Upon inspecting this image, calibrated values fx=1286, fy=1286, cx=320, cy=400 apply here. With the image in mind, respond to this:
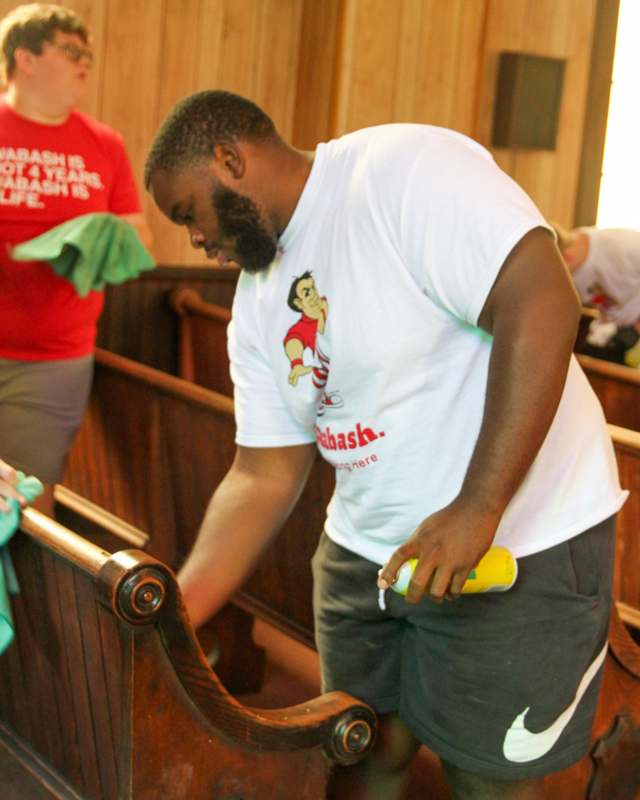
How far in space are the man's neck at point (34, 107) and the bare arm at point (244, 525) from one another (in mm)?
1873

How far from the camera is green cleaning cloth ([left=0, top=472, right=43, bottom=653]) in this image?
198 cm

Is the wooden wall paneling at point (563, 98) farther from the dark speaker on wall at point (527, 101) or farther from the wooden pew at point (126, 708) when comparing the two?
the wooden pew at point (126, 708)

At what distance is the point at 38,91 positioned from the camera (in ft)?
12.1

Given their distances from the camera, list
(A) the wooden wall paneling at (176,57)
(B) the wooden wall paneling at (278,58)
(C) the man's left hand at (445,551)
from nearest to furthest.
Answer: (C) the man's left hand at (445,551) → (A) the wooden wall paneling at (176,57) → (B) the wooden wall paneling at (278,58)

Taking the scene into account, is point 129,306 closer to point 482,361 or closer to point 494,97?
point 494,97

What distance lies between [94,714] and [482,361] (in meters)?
0.78

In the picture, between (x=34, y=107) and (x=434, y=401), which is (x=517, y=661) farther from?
(x=34, y=107)

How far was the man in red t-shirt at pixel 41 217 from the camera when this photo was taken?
3668 millimetres

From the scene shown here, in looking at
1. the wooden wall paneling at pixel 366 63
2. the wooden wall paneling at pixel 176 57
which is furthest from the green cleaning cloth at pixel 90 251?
the wooden wall paneling at pixel 366 63

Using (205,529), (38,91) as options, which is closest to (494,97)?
(38,91)

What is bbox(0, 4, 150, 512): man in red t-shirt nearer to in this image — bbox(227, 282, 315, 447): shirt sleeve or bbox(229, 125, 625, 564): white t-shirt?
bbox(227, 282, 315, 447): shirt sleeve

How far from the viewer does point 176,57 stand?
206 inches

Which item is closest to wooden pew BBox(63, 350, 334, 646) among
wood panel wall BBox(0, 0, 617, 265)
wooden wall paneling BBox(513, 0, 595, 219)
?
wood panel wall BBox(0, 0, 617, 265)

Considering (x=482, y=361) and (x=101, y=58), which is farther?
(x=101, y=58)
